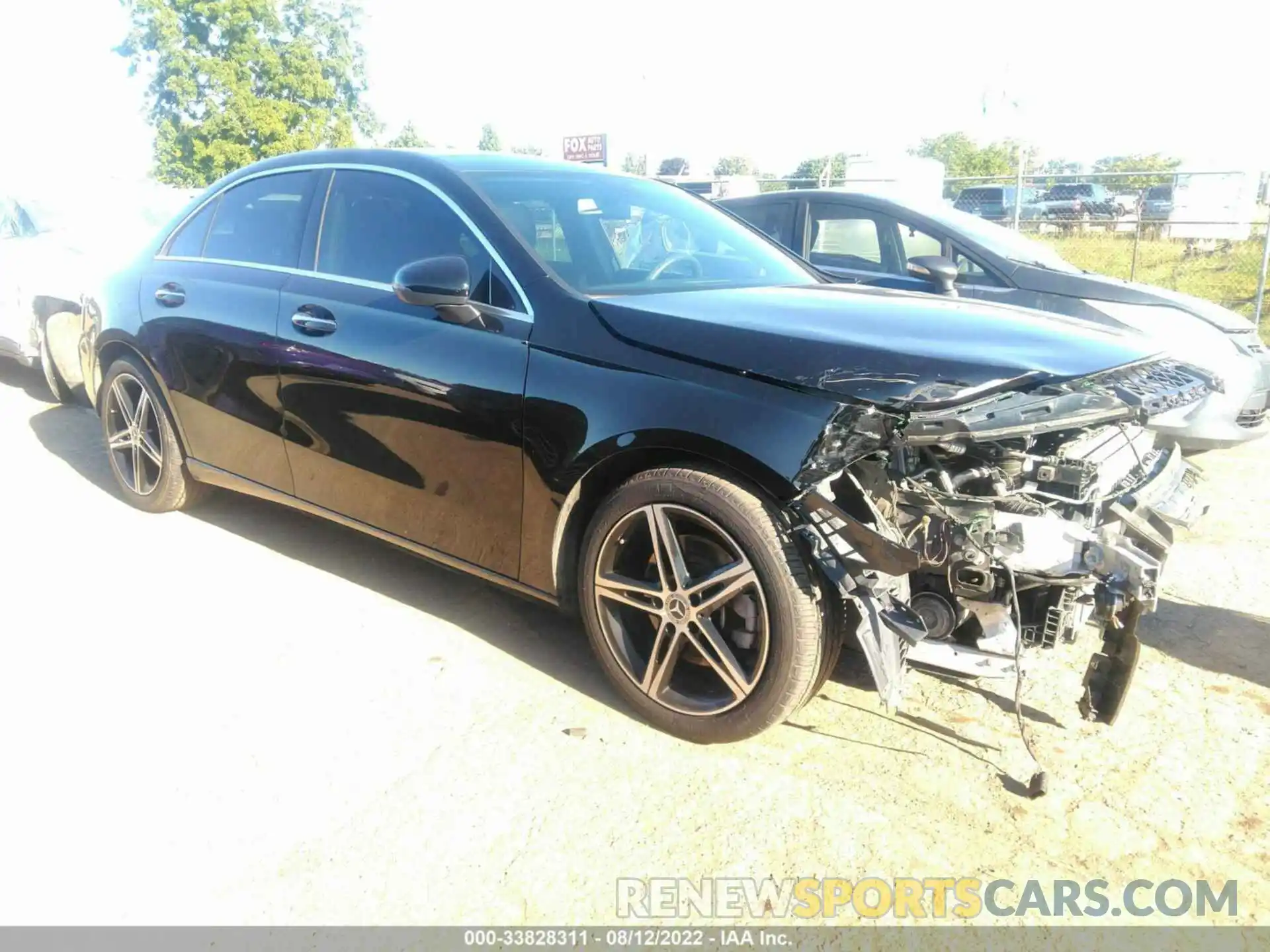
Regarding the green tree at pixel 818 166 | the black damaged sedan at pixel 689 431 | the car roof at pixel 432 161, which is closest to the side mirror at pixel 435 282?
the black damaged sedan at pixel 689 431

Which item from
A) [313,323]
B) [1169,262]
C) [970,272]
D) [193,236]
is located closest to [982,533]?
[313,323]

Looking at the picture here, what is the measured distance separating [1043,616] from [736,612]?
0.85 meters

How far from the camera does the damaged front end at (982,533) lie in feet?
7.68

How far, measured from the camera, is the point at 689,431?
2.56 m

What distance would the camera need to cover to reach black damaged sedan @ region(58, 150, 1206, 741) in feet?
7.90

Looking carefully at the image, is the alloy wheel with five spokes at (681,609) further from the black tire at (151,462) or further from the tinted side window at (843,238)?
the tinted side window at (843,238)

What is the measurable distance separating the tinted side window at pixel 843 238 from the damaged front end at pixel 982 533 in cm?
389

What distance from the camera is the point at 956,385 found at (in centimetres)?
232

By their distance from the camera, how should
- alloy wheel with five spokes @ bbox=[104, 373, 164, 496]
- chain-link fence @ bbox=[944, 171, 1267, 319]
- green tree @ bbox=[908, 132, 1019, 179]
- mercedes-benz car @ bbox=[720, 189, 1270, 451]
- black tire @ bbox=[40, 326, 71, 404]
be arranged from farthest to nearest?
green tree @ bbox=[908, 132, 1019, 179], chain-link fence @ bbox=[944, 171, 1267, 319], black tire @ bbox=[40, 326, 71, 404], mercedes-benz car @ bbox=[720, 189, 1270, 451], alloy wheel with five spokes @ bbox=[104, 373, 164, 496]

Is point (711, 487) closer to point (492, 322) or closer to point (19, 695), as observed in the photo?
point (492, 322)

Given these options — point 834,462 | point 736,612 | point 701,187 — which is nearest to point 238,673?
point 736,612

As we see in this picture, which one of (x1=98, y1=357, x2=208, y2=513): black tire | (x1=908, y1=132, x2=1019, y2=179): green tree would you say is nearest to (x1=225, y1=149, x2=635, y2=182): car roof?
(x1=98, y1=357, x2=208, y2=513): black tire

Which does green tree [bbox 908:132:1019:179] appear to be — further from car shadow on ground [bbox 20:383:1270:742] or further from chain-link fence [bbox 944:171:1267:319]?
car shadow on ground [bbox 20:383:1270:742]

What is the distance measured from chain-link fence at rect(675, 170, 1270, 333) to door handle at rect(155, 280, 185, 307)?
930 cm
